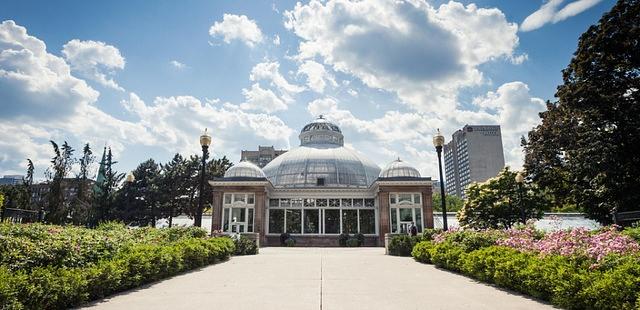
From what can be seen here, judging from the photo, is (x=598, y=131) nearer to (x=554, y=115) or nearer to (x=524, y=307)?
(x=554, y=115)

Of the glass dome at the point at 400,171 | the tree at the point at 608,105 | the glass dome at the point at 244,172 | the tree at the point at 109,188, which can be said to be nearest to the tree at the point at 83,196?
the tree at the point at 109,188

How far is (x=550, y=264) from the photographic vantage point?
7.43 meters

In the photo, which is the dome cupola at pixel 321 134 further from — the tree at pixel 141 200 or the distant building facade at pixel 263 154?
the distant building facade at pixel 263 154

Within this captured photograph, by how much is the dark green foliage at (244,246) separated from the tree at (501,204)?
21.0m

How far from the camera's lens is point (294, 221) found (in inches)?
1331

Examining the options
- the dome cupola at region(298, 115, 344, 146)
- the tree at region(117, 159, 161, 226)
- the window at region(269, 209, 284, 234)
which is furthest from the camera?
the dome cupola at region(298, 115, 344, 146)

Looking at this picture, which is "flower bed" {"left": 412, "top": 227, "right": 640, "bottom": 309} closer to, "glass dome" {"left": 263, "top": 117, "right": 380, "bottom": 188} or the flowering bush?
the flowering bush

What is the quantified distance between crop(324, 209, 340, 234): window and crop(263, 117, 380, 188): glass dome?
4.26 metres

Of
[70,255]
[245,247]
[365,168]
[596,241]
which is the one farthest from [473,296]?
[365,168]

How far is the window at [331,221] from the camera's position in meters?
33.6

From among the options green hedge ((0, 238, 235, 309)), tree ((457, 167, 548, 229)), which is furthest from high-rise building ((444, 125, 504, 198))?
green hedge ((0, 238, 235, 309))

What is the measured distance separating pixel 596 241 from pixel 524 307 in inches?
90.7

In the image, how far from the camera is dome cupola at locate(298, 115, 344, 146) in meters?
47.0

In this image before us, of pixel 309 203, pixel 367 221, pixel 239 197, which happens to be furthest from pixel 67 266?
pixel 367 221
